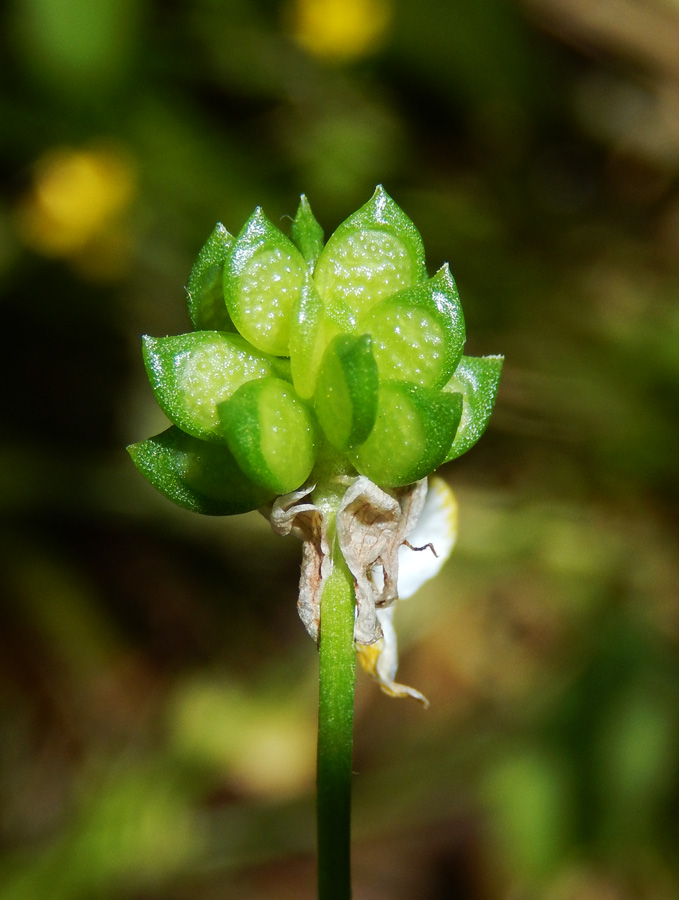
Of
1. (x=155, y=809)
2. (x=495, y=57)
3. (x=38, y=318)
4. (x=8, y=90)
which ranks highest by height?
(x=495, y=57)

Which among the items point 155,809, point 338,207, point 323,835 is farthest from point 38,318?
point 323,835

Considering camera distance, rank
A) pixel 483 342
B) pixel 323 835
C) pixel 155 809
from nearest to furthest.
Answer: pixel 323 835, pixel 155 809, pixel 483 342

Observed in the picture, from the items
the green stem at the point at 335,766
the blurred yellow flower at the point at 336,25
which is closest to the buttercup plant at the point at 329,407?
the green stem at the point at 335,766

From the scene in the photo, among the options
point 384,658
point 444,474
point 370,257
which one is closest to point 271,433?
point 370,257

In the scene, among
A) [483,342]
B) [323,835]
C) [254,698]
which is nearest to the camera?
[323,835]

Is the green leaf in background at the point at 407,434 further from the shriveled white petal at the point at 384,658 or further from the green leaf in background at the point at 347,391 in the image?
the shriveled white petal at the point at 384,658

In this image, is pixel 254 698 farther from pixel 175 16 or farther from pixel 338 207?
pixel 175 16
